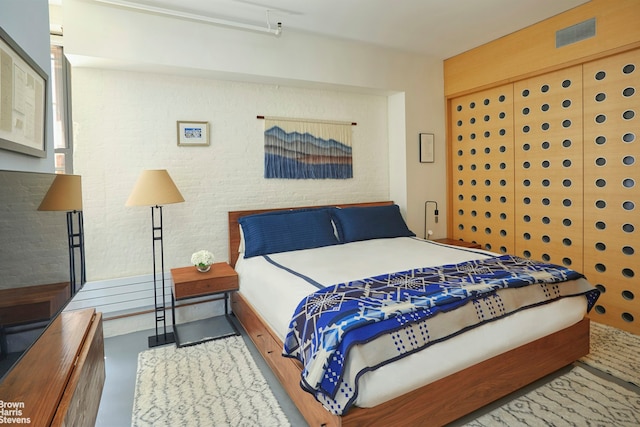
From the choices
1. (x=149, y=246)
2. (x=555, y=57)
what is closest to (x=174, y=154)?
(x=149, y=246)

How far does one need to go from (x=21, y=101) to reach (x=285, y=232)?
2.11m

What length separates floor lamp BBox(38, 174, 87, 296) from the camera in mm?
1669

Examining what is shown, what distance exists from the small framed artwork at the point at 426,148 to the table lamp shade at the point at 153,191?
2803 millimetres

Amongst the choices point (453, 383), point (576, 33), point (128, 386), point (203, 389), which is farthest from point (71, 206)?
point (576, 33)

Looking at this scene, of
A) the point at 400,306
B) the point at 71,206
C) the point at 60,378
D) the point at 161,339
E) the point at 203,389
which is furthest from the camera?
the point at 161,339

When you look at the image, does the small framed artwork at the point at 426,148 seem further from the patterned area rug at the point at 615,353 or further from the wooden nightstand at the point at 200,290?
the wooden nightstand at the point at 200,290

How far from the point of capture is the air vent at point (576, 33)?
9.92ft

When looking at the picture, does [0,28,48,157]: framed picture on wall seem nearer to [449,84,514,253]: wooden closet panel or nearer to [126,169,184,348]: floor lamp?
[126,169,184,348]: floor lamp

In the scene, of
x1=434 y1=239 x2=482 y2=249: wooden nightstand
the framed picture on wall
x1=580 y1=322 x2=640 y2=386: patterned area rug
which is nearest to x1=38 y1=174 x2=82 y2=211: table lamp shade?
the framed picture on wall

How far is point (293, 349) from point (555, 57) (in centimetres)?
340

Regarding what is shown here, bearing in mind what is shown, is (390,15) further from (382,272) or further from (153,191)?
(153,191)

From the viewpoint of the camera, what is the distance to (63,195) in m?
1.79

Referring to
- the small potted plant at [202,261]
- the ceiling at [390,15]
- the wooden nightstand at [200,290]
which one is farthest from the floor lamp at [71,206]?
the ceiling at [390,15]

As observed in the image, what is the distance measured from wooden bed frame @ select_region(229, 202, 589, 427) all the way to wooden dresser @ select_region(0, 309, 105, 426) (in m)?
0.95
